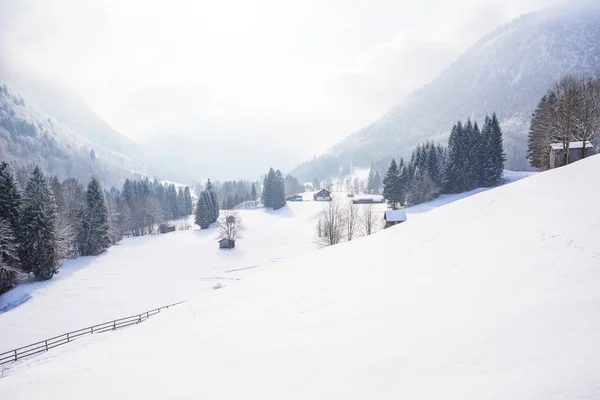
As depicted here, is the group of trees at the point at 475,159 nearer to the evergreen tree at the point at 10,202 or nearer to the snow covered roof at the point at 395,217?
the snow covered roof at the point at 395,217

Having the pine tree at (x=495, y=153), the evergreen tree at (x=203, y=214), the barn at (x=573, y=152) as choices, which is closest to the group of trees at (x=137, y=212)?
the evergreen tree at (x=203, y=214)

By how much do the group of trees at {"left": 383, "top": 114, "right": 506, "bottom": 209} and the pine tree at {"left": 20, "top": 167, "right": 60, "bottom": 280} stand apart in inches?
2880

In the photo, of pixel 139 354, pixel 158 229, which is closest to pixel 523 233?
pixel 139 354

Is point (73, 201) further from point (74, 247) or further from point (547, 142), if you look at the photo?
point (547, 142)

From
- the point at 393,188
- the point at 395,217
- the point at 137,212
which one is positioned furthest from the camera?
the point at 137,212

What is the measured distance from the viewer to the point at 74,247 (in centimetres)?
5234

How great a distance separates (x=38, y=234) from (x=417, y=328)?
1929 inches

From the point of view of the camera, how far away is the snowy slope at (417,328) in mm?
5168

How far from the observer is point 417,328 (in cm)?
741

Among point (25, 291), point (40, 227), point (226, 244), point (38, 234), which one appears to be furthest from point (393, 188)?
point (25, 291)

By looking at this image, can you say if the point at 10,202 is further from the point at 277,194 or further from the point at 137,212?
the point at 277,194

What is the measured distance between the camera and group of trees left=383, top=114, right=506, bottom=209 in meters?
70.1

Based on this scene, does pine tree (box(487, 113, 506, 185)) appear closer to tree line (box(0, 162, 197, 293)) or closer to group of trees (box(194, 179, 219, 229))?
group of trees (box(194, 179, 219, 229))

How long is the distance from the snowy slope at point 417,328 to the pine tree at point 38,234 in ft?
99.8
